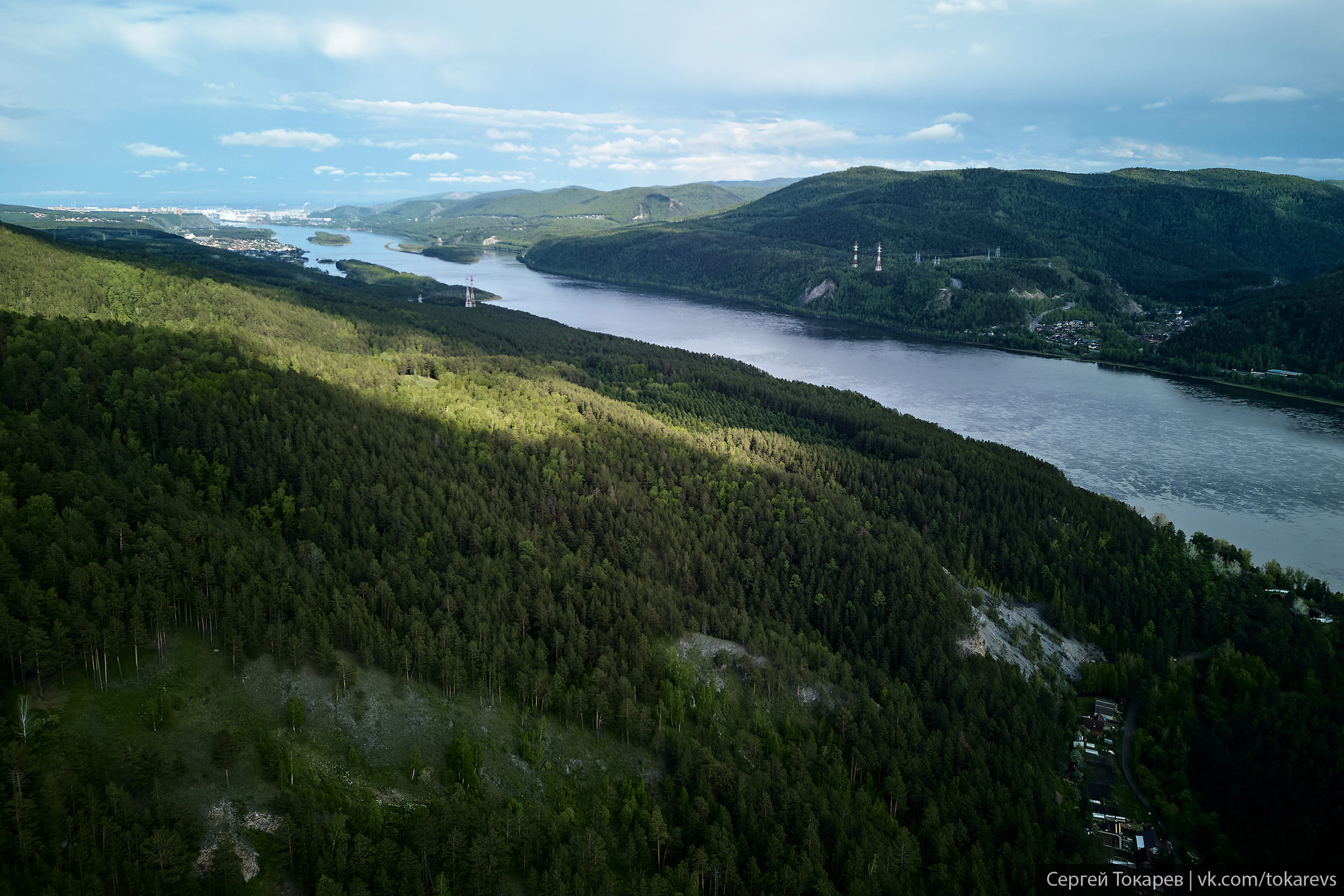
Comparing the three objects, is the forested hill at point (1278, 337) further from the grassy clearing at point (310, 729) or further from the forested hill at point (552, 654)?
the grassy clearing at point (310, 729)

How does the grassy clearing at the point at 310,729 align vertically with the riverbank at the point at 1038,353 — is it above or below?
below

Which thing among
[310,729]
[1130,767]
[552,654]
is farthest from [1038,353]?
[310,729]

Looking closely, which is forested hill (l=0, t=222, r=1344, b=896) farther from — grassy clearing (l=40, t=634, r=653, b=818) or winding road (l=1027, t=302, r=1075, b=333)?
winding road (l=1027, t=302, r=1075, b=333)

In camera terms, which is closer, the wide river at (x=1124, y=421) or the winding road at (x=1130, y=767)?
the winding road at (x=1130, y=767)

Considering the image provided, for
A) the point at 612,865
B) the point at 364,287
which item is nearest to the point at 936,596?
the point at 612,865

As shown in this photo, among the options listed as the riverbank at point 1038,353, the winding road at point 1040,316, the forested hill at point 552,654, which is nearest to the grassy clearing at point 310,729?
the forested hill at point 552,654

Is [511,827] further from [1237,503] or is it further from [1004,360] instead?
[1004,360]

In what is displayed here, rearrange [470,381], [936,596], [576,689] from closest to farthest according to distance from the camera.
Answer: [576,689] < [936,596] < [470,381]
